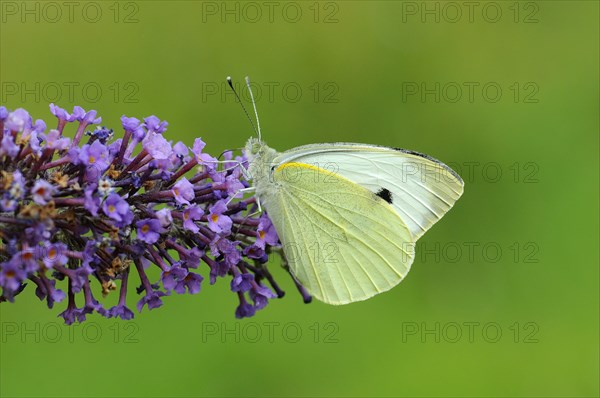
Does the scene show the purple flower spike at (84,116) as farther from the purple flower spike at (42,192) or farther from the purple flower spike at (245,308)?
the purple flower spike at (245,308)

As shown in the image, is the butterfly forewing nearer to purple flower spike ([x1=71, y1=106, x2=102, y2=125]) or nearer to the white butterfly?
the white butterfly

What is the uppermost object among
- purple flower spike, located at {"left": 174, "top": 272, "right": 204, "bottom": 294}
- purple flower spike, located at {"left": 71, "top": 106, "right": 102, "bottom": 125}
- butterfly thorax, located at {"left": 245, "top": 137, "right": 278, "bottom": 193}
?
purple flower spike, located at {"left": 71, "top": 106, "right": 102, "bottom": 125}

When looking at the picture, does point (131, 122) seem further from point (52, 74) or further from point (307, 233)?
point (52, 74)

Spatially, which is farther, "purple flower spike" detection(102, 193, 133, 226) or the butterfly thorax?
the butterfly thorax

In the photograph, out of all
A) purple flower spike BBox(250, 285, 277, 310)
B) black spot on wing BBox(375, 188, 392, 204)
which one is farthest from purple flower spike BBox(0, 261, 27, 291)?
black spot on wing BBox(375, 188, 392, 204)

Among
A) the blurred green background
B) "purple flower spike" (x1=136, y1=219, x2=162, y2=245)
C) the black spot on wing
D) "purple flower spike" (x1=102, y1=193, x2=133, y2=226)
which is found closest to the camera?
"purple flower spike" (x1=102, y1=193, x2=133, y2=226)

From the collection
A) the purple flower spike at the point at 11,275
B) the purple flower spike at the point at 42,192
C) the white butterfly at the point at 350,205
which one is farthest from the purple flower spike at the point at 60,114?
the white butterfly at the point at 350,205

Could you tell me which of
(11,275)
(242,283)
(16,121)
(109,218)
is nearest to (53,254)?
(11,275)

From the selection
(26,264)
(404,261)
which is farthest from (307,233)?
(26,264)
